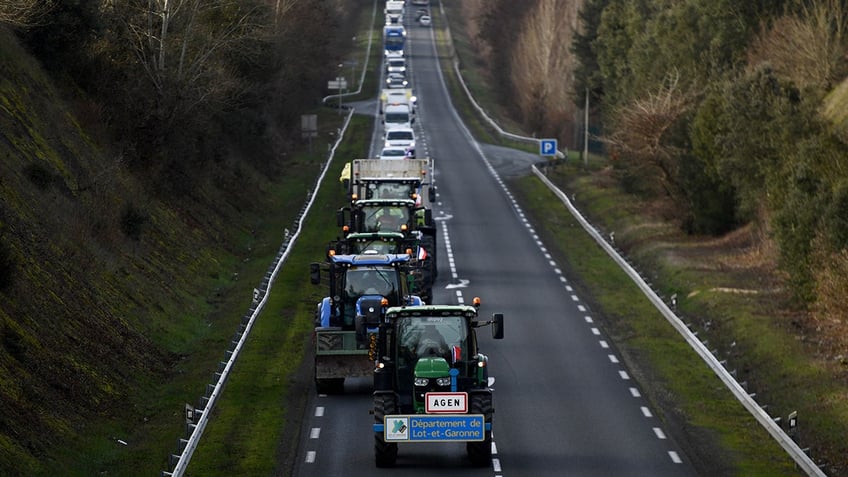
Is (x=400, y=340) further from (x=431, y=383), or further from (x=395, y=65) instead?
(x=395, y=65)

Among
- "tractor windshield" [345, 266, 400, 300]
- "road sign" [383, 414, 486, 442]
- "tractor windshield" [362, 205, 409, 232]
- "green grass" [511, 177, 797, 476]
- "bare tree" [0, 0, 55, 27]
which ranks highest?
"bare tree" [0, 0, 55, 27]

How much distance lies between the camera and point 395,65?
12762 centimetres

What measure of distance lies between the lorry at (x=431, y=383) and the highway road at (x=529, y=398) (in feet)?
3.16

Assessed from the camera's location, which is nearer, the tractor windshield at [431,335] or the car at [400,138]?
the tractor windshield at [431,335]

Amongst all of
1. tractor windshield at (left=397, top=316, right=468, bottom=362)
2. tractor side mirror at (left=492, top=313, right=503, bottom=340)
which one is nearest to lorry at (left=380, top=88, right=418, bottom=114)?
tractor side mirror at (left=492, top=313, right=503, bottom=340)

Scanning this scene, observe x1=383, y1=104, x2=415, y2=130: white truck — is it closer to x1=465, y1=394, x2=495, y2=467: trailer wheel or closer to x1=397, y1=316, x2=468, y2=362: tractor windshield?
x1=397, y1=316, x2=468, y2=362: tractor windshield

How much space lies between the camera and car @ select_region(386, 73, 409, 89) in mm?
117562

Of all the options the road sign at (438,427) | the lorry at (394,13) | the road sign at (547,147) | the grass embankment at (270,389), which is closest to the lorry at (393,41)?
the lorry at (394,13)

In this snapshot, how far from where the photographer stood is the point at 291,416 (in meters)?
27.3

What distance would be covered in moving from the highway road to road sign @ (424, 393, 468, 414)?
1.24 meters

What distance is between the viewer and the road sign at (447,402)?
22.1 meters

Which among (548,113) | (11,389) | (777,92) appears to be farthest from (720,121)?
(548,113)

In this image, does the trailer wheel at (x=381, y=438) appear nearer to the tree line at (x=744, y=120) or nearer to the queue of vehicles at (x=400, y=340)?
the queue of vehicles at (x=400, y=340)

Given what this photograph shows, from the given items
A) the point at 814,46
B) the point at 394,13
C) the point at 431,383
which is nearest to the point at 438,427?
the point at 431,383
